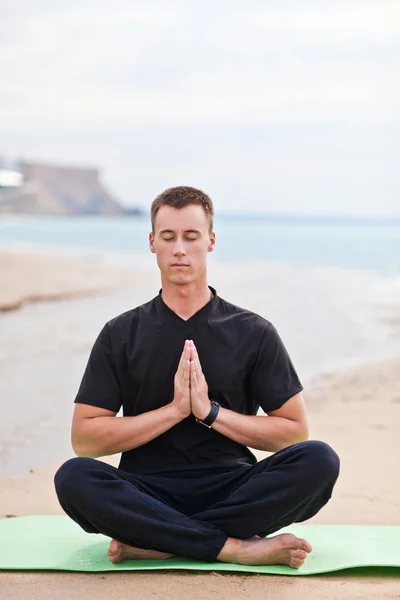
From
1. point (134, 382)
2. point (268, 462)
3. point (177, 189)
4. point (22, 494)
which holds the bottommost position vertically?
point (22, 494)

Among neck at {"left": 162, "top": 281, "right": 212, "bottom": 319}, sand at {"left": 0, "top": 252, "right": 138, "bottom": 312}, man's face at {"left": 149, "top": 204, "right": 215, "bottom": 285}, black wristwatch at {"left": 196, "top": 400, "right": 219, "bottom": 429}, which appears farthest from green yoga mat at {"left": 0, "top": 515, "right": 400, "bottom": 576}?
sand at {"left": 0, "top": 252, "right": 138, "bottom": 312}

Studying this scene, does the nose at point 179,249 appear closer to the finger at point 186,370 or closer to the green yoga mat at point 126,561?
the finger at point 186,370

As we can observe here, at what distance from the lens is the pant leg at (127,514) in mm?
3057

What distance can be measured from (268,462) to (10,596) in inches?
37.1

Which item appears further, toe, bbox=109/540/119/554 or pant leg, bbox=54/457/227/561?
toe, bbox=109/540/119/554

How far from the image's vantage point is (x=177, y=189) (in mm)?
3279

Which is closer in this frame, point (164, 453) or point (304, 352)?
point (164, 453)

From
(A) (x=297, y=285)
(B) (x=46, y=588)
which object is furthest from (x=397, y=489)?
(A) (x=297, y=285)

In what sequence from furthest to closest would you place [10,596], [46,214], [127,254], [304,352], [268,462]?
[46,214]
[127,254]
[304,352]
[268,462]
[10,596]

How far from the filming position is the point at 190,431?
3225mm

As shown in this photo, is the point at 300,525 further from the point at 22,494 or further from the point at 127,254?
the point at 127,254

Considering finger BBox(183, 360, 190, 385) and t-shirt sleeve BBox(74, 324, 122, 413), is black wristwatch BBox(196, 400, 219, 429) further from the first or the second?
t-shirt sleeve BBox(74, 324, 122, 413)

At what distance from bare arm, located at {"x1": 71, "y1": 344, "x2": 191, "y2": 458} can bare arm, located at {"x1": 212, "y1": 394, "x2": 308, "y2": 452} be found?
0.15 metres

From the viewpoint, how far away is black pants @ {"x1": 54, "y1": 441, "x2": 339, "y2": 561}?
3.06 m
